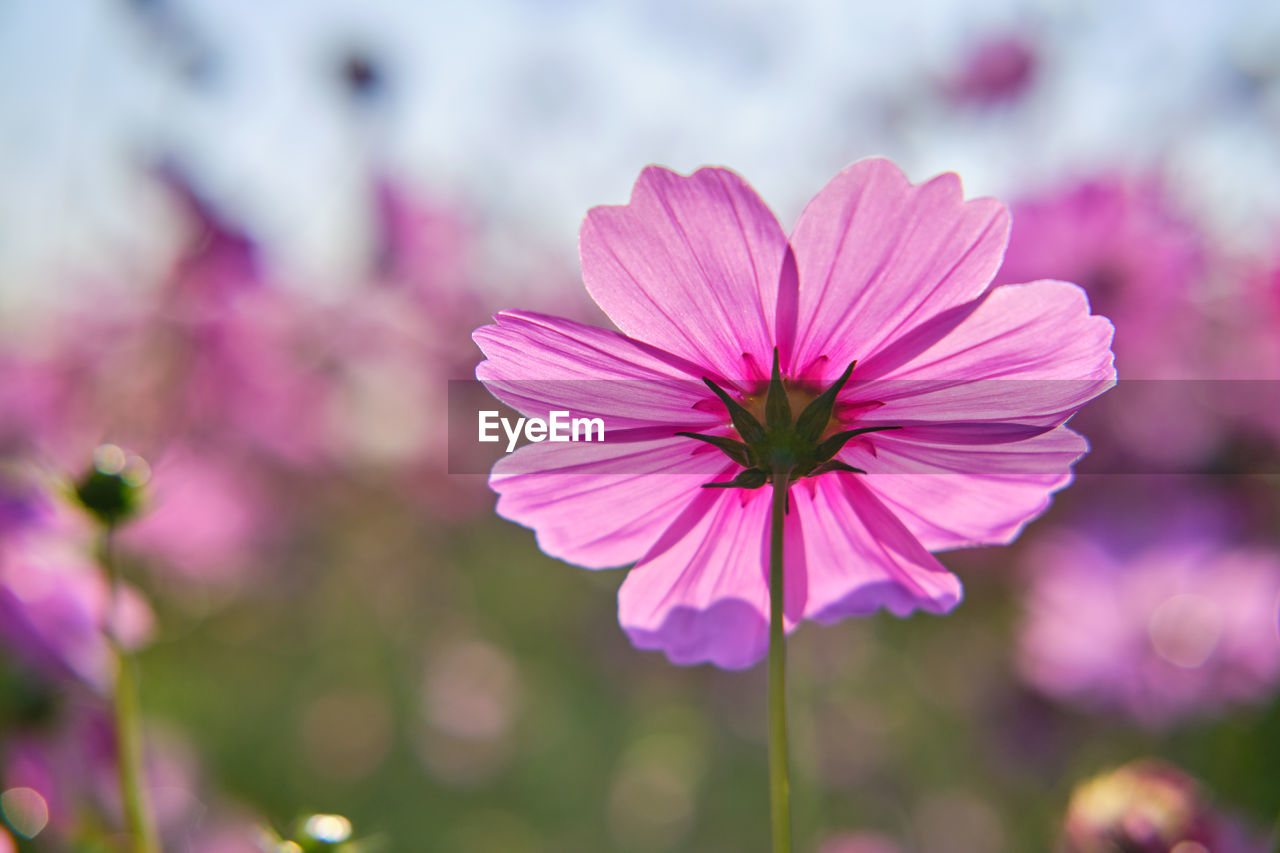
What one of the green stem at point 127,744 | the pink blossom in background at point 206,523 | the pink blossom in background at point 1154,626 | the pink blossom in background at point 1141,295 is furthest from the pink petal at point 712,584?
the pink blossom in background at point 1141,295

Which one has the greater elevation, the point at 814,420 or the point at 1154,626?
the point at 814,420

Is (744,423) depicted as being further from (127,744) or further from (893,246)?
(127,744)

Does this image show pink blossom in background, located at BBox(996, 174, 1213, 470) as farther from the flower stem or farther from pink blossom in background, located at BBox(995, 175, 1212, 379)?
the flower stem

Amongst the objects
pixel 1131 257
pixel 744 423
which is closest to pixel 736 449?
pixel 744 423

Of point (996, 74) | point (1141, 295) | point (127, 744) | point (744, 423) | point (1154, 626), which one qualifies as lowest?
point (1154, 626)

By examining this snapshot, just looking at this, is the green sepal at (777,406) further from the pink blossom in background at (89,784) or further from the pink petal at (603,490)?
the pink blossom in background at (89,784)

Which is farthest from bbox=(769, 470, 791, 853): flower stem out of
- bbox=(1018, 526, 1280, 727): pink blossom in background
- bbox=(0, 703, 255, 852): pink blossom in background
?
bbox=(1018, 526, 1280, 727): pink blossom in background
